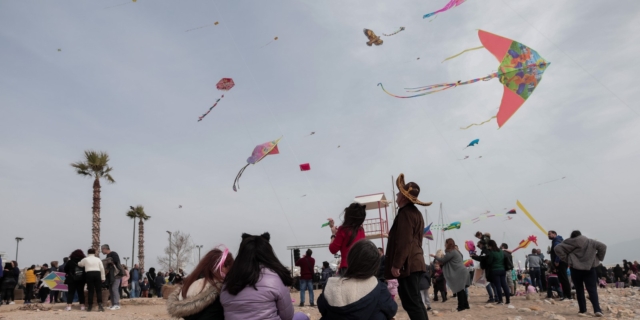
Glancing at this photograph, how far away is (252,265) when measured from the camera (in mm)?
3947

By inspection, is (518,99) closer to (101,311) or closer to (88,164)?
(101,311)

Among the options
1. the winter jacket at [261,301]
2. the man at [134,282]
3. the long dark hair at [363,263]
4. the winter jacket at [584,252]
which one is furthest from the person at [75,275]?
the winter jacket at [584,252]

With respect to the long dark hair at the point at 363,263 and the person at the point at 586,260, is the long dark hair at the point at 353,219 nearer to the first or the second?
the long dark hair at the point at 363,263

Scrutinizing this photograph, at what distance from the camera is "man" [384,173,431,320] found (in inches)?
208

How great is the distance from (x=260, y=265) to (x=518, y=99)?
11150 millimetres

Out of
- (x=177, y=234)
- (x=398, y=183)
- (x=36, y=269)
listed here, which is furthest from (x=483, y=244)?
(x=177, y=234)

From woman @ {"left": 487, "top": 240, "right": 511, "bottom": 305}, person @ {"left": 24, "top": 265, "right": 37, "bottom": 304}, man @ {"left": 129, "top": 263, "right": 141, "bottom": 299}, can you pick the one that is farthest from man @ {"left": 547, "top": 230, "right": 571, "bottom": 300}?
man @ {"left": 129, "top": 263, "right": 141, "bottom": 299}

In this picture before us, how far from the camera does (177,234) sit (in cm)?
5047

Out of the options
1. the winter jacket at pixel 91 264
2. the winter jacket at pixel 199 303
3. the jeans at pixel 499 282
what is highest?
the winter jacket at pixel 91 264

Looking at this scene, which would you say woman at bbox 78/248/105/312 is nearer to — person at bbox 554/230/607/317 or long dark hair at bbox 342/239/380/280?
long dark hair at bbox 342/239/380/280

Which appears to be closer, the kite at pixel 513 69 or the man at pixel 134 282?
the kite at pixel 513 69

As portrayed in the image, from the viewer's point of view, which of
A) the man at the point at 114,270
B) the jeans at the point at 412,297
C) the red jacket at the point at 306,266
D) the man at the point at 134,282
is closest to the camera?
the jeans at the point at 412,297

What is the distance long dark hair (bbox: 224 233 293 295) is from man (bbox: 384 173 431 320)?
1.62 metres

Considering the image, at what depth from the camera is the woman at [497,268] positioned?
36.1 ft
